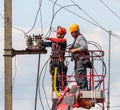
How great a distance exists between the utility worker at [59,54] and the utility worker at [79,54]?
0.45 m

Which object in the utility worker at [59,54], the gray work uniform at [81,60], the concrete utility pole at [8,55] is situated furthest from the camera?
the utility worker at [59,54]

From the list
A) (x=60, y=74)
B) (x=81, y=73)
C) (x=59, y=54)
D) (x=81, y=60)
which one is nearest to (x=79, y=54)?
(x=81, y=60)

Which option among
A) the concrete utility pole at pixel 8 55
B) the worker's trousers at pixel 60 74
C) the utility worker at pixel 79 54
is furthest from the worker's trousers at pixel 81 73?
the concrete utility pole at pixel 8 55

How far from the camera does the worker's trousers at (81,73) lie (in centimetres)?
1928

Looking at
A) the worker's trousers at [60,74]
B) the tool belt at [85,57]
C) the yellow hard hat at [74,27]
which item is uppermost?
the yellow hard hat at [74,27]

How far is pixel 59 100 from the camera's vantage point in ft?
62.5

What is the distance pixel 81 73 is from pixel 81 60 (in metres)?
0.34

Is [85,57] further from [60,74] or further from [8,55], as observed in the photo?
[8,55]

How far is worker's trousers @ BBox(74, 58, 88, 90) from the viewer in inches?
759

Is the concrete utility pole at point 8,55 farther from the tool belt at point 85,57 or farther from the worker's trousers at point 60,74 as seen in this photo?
the tool belt at point 85,57

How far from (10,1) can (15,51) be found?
1.29 meters

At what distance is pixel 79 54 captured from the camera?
1939 cm

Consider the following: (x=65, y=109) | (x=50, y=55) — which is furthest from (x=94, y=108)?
(x=50, y=55)

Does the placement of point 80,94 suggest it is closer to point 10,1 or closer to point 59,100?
point 59,100
